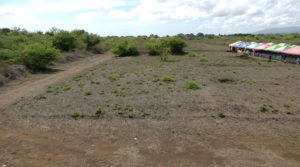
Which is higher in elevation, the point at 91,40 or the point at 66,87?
the point at 91,40

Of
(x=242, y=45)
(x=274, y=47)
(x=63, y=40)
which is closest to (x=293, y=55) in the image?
(x=274, y=47)

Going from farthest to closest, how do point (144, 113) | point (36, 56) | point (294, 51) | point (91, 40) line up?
point (91, 40), point (294, 51), point (36, 56), point (144, 113)

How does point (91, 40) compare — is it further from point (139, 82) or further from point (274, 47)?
point (274, 47)

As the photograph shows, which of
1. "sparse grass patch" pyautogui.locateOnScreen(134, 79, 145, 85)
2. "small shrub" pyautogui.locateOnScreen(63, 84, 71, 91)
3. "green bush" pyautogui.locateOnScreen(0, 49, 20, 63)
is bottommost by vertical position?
"sparse grass patch" pyautogui.locateOnScreen(134, 79, 145, 85)

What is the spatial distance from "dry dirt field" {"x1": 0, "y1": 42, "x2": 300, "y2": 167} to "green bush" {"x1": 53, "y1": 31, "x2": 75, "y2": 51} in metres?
20.0

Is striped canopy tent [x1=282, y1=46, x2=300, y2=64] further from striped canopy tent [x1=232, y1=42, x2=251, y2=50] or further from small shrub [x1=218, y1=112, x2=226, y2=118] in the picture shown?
small shrub [x1=218, y1=112, x2=226, y2=118]

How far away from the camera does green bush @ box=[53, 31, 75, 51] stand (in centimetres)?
3172

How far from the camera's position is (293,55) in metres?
26.3

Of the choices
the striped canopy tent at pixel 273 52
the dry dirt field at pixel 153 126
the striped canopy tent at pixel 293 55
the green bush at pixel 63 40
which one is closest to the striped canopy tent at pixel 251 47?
the striped canopy tent at pixel 273 52

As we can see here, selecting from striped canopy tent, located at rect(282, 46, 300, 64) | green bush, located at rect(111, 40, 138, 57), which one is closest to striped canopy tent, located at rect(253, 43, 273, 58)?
striped canopy tent, located at rect(282, 46, 300, 64)

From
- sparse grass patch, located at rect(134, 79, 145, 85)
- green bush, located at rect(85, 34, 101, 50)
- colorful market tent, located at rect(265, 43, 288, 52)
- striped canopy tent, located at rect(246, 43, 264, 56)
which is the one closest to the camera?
sparse grass patch, located at rect(134, 79, 145, 85)

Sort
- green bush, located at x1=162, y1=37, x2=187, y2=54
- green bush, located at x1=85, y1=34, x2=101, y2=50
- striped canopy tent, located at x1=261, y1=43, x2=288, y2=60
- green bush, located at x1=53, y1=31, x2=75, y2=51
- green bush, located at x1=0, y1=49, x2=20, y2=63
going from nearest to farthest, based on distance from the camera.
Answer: green bush, located at x1=0, y1=49, x2=20, y2=63, striped canopy tent, located at x1=261, y1=43, x2=288, y2=60, green bush, located at x1=53, y1=31, x2=75, y2=51, green bush, located at x1=162, y1=37, x2=187, y2=54, green bush, located at x1=85, y1=34, x2=101, y2=50

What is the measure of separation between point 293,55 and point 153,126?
26365mm

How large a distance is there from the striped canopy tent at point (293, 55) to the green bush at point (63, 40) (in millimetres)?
31923
